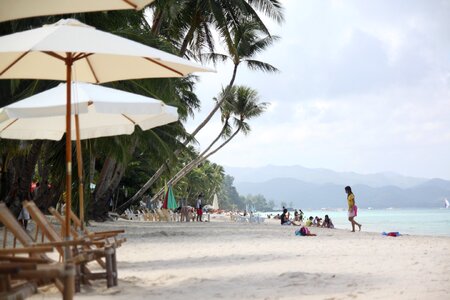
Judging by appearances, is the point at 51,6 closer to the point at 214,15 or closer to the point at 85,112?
the point at 85,112

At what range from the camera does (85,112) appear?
6094 millimetres

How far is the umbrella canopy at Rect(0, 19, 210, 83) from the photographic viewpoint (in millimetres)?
4926

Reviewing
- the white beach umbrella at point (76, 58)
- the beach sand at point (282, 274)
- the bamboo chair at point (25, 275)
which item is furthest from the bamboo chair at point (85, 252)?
the bamboo chair at point (25, 275)

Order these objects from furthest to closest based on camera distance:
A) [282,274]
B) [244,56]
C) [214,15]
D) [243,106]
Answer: [243,106], [244,56], [214,15], [282,274]

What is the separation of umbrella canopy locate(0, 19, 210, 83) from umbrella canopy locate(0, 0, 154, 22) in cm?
14

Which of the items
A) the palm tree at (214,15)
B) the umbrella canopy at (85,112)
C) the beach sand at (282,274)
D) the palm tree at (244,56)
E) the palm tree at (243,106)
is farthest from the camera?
the palm tree at (243,106)

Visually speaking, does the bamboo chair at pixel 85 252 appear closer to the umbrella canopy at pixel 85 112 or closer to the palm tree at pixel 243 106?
the umbrella canopy at pixel 85 112

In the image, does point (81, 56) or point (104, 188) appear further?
point (104, 188)

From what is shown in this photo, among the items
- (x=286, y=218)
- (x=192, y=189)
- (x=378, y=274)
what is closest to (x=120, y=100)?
(x=378, y=274)

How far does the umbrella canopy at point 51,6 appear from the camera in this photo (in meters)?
5.12

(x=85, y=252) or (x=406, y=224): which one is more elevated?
(x=85, y=252)

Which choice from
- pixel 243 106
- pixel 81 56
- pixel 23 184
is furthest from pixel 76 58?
pixel 243 106

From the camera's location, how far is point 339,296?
→ 4941 mm

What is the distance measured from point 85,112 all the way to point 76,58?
1.71ft
